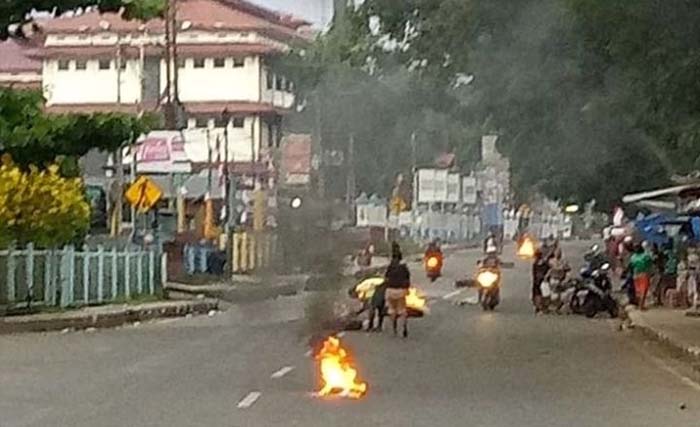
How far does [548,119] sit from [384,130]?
1989 centimetres

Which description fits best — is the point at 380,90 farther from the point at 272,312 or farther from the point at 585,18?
the point at 272,312

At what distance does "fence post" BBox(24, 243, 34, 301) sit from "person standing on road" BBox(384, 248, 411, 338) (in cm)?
1045

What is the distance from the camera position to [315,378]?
2559cm

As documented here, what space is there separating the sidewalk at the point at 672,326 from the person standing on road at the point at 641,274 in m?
0.49

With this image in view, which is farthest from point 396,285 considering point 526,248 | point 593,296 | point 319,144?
point 526,248

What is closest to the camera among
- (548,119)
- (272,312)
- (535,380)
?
(535,380)

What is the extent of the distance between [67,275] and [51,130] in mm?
11721

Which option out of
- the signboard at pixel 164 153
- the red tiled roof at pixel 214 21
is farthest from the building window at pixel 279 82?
the signboard at pixel 164 153

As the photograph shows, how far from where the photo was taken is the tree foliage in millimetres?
36625

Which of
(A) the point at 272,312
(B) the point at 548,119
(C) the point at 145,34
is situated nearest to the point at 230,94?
(C) the point at 145,34

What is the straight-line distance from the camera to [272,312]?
31.3 metres

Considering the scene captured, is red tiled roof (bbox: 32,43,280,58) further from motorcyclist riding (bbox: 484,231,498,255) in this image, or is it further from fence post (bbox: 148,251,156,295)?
fence post (bbox: 148,251,156,295)

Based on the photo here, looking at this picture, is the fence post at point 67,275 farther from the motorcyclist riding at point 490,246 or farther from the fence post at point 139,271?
the motorcyclist riding at point 490,246

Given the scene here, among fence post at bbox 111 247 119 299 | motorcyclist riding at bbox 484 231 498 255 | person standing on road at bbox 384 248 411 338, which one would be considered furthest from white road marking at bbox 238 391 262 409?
motorcyclist riding at bbox 484 231 498 255
